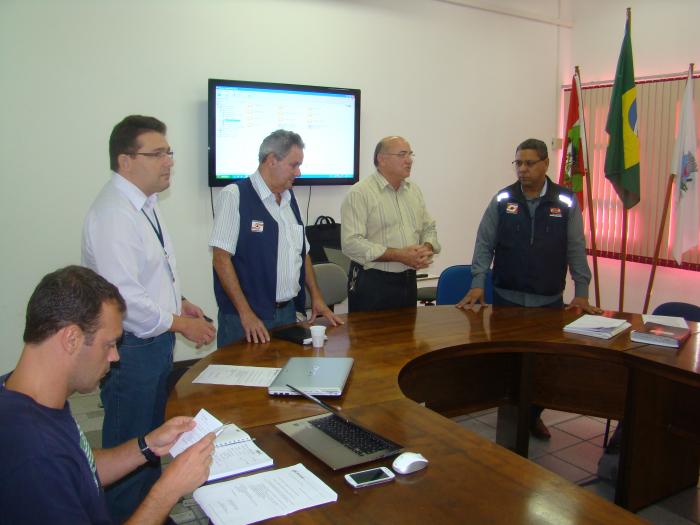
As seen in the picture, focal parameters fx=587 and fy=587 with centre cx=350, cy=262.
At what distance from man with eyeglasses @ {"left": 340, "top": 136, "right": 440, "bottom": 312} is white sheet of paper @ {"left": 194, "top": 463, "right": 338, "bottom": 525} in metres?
1.88

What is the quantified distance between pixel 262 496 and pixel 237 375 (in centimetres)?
78

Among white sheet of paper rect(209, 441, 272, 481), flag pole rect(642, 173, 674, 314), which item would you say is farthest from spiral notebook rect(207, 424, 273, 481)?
flag pole rect(642, 173, 674, 314)

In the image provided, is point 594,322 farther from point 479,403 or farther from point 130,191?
point 130,191

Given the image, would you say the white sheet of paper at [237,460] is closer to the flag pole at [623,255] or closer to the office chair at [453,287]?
the office chair at [453,287]

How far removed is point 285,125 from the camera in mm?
4582

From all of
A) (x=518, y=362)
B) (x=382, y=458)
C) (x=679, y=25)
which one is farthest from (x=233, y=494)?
(x=679, y=25)

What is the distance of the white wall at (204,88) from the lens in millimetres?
3818

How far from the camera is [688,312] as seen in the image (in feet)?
10.4

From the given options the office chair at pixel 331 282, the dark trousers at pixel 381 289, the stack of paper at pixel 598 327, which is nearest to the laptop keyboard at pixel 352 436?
the stack of paper at pixel 598 327

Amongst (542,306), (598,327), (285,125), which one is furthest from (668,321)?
(285,125)

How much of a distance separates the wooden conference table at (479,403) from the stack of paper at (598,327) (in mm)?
54

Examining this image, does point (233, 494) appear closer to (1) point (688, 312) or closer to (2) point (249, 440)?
(2) point (249, 440)

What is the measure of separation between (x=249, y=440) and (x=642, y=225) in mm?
4997

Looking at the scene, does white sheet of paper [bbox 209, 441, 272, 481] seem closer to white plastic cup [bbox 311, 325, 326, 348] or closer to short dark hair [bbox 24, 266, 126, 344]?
short dark hair [bbox 24, 266, 126, 344]
